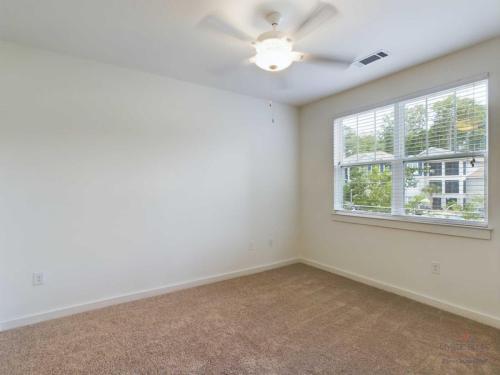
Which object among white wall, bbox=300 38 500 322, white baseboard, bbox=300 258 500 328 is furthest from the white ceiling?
white baseboard, bbox=300 258 500 328

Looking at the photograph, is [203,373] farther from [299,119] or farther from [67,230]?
[299,119]

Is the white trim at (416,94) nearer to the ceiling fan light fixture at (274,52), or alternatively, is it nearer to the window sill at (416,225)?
the window sill at (416,225)

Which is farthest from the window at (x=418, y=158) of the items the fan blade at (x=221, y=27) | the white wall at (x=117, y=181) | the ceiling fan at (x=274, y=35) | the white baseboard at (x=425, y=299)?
the fan blade at (x=221, y=27)

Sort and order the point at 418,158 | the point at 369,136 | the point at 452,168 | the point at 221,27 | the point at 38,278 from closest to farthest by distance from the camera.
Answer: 1. the point at 221,27
2. the point at 38,278
3. the point at 452,168
4. the point at 418,158
5. the point at 369,136

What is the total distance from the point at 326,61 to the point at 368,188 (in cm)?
166

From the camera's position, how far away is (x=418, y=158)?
116 inches

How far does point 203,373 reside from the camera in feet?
6.14

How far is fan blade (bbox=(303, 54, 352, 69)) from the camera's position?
269 cm

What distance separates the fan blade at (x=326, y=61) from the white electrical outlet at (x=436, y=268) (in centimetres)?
222

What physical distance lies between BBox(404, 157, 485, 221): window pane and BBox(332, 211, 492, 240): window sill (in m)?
0.10

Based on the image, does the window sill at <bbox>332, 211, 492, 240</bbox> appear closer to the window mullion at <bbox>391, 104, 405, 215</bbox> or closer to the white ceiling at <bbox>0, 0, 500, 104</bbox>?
the window mullion at <bbox>391, 104, 405, 215</bbox>

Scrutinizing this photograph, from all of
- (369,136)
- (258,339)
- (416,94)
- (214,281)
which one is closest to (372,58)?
(416,94)

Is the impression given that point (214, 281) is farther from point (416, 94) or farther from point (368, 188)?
point (416, 94)

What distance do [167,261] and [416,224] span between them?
2804mm
